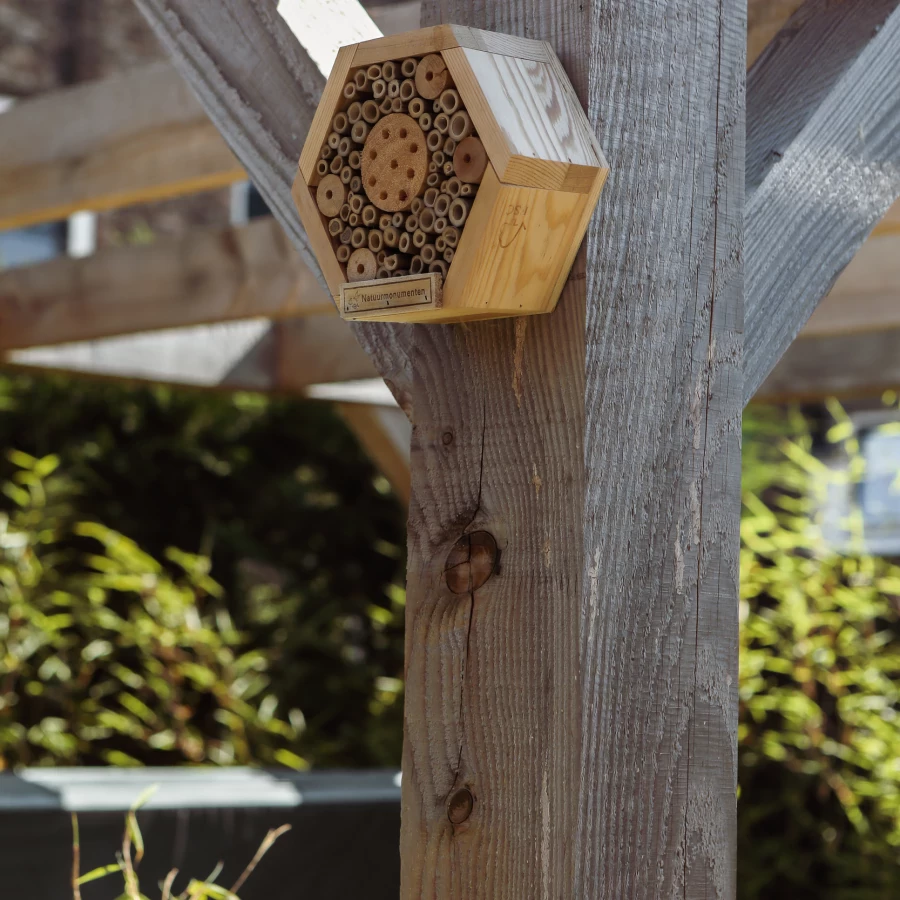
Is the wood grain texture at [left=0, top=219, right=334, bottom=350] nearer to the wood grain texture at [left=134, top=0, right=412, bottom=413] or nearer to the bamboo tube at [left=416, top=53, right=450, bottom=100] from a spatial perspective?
the wood grain texture at [left=134, top=0, right=412, bottom=413]

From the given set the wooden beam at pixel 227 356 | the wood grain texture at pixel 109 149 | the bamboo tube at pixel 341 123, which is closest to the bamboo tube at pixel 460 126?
the bamboo tube at pixel 341 123

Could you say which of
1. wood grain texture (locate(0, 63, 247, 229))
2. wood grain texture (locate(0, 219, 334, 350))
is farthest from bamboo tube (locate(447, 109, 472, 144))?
wood grain texture (locate(0, 219, 334, 350))

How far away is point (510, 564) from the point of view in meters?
0.92

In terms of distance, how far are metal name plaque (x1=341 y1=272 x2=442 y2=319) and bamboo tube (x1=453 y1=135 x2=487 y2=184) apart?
7 centimetres

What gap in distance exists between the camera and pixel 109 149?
265 centimetres

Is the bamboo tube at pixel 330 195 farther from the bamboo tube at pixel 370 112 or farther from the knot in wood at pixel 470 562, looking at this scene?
the knot in wood at pixel 470 562

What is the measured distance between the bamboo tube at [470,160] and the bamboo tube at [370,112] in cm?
9

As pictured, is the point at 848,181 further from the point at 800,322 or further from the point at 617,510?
the point at 617,510

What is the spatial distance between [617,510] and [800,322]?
0.93 feet

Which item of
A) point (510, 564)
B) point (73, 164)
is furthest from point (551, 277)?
point (73, 164)

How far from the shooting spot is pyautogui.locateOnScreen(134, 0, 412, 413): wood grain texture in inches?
42.7

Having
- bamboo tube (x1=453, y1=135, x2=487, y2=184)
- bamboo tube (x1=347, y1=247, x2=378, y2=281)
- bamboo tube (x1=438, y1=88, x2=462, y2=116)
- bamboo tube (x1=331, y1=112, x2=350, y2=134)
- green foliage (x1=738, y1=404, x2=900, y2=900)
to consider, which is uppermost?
bamboo tube (x1=331, y1=112, x2=350, y2=134)

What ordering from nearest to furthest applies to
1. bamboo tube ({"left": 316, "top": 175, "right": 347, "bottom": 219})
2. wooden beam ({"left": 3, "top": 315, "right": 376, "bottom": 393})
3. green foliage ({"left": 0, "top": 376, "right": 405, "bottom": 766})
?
bamboo tube ({"left": 316, "top": 175, "right": 347, "bottom": 219}) < wooden beam ({"left": 3, "top": 315, "right": 376, "bottom": 393}) < green foliage ({"left": 0, "top": 376, "right": 405, "bottom": 766})

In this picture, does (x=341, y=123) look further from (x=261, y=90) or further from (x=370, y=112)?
(x=261, y=90)
